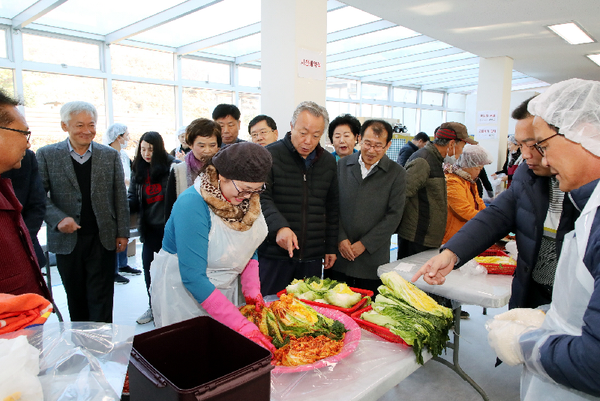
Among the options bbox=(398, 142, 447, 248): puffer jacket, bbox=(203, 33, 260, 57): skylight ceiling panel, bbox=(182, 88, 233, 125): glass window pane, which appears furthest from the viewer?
bbox=(182, 88, 233, 125): glass window pane

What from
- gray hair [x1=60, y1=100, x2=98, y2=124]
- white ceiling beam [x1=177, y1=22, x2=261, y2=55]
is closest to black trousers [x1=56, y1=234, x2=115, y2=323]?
gray hair [x1=60, y1=100, x2=98, y2=124]

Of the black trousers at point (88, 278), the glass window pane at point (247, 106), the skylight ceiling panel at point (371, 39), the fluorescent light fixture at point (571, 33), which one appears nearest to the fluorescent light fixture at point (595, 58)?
the fluorescent light fixture at point (571, 33)

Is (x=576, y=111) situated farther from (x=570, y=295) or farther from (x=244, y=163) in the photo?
(x=244, y=163)

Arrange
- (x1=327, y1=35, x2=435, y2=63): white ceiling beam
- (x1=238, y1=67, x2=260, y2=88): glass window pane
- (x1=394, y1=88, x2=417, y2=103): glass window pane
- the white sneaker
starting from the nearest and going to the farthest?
the white sneaker → (x1=327, y1=35, x2=435, y2=63): white ceiling beam → (x1=238, y1=67, x2=260, y2=88): glass window pane → (x1=394, y1=88, x2=417, y2=103): glass window pane

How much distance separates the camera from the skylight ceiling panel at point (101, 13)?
5633 millimetres

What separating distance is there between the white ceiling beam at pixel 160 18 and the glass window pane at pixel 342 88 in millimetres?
5998

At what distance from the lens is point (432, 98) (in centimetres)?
1484

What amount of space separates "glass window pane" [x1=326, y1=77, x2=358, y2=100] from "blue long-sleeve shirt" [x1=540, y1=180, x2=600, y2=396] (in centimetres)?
1084

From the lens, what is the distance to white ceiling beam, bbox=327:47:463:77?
827cm

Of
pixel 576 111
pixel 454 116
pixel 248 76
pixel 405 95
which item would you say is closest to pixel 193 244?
pixel 576 111

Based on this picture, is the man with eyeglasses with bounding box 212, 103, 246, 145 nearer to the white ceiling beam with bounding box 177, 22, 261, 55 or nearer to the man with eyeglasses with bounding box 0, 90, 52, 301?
the man with eyeglasses with bounding box 0, 90, 52, 301

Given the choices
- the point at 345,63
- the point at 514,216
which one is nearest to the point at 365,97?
the point at 345,63

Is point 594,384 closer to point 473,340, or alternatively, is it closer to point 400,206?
point 400,206

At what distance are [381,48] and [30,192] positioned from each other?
7.27 m
